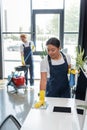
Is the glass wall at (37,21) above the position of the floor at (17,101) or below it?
above

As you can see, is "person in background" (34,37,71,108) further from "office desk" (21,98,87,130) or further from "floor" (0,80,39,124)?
"floor" (0,80,39,124)

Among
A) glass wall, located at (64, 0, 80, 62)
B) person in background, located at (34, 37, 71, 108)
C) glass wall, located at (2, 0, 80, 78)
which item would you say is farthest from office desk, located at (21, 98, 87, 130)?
glass wall, located at (2, 0, 80, 78)

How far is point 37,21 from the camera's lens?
5898mm

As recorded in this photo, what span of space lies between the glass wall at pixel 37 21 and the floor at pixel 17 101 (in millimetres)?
1448

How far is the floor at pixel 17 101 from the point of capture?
3605 mm

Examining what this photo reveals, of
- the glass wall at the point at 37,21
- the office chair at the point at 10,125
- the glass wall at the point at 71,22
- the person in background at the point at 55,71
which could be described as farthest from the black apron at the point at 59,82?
the glass wall at the point at 37,21

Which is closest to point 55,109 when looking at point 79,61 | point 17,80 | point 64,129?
point 64,129

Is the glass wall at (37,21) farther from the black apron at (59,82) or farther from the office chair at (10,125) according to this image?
the office chair at (10,125)

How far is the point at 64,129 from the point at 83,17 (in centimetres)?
441

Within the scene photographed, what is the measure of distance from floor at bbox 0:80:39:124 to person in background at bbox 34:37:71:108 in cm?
119

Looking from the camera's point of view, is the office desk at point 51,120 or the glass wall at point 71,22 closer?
the office desk at point 51,120

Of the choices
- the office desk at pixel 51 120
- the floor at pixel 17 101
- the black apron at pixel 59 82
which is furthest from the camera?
the floor at pixel 17 101

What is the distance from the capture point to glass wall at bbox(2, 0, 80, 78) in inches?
225

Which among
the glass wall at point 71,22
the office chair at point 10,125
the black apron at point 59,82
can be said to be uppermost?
the glass wall at point 71,22
